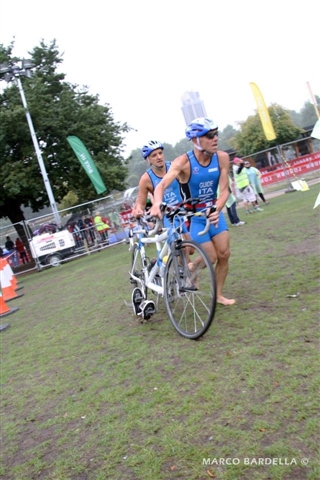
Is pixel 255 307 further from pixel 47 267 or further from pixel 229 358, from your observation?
pixel 47 267

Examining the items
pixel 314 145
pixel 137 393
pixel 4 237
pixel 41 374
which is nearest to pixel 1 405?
pixel 41 374

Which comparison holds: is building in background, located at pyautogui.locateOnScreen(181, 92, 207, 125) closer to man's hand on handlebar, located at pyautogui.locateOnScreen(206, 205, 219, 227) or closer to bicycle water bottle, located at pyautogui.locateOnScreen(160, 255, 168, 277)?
bicycle water bottle, located at pyautogui.locateOnScreen(160, 255, 168, 277)

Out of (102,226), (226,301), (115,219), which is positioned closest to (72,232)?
(102,226)

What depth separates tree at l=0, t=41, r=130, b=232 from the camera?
2420cm

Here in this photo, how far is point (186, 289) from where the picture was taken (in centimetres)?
471

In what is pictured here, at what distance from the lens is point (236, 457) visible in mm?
2559

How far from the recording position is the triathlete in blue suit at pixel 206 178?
4859 millimetres

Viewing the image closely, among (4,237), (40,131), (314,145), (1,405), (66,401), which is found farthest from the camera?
(314,145)

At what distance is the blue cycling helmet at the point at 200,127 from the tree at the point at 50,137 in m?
17.9

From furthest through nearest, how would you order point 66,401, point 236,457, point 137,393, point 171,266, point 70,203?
point 70,203, point 171,266, point 66,401, point 137,393, point 236,457

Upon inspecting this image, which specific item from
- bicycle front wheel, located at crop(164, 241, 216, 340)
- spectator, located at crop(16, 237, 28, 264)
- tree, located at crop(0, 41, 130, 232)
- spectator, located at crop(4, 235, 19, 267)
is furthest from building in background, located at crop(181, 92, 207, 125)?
bicycle front wheel, located at crop(164, 241, 216, 340)

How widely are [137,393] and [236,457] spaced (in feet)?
4.51

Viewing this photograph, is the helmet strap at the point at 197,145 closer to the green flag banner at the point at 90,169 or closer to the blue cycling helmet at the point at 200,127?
→ the blue cycling helmet at the point at 200,127
